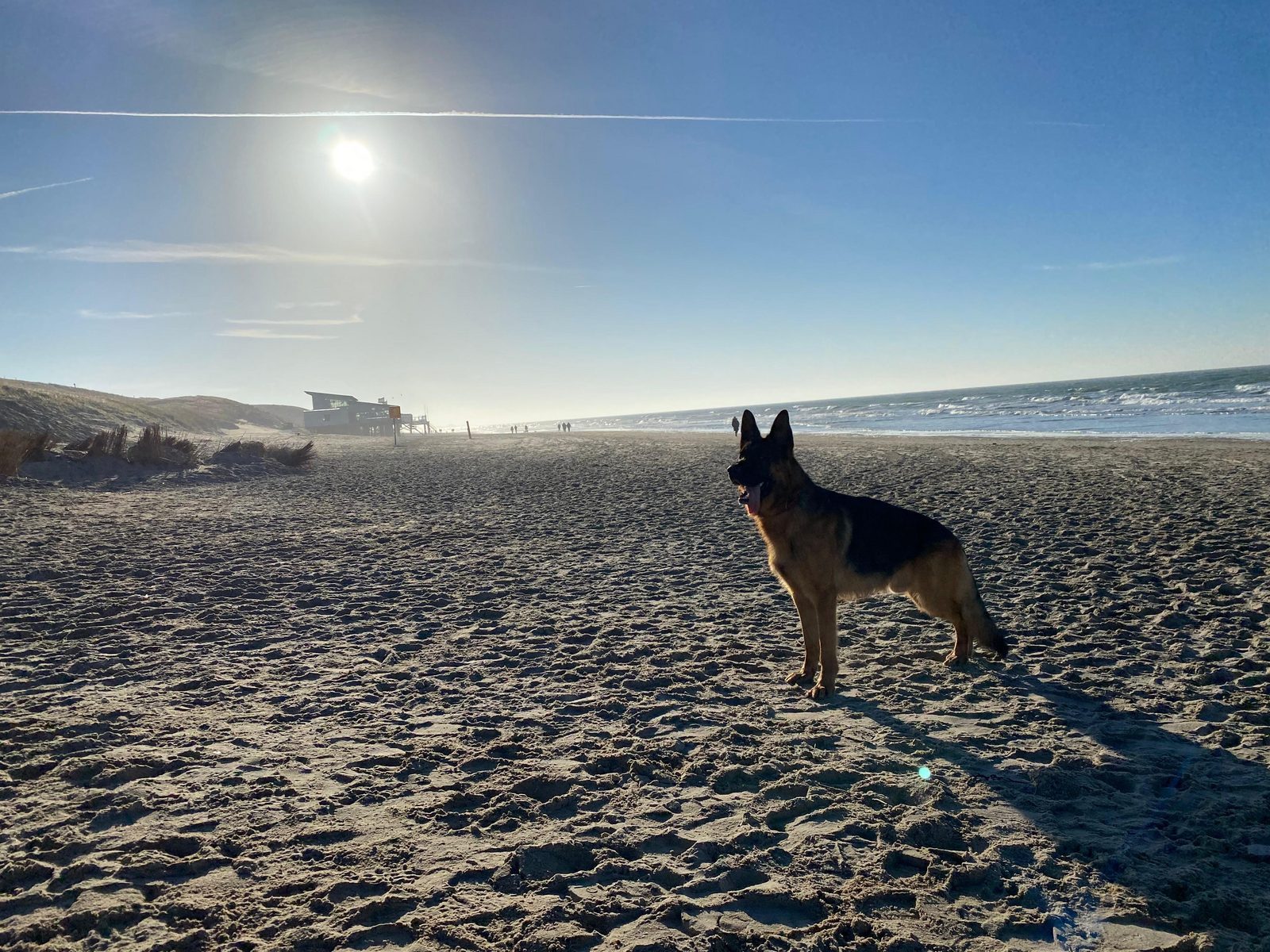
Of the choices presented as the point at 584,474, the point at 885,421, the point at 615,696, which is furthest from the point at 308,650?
the point at 885,421

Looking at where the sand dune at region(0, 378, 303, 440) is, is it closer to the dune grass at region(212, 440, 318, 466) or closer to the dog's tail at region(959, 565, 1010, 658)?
the dune grass at region(212, 440, 318, 466)

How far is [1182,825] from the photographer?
2807 mm

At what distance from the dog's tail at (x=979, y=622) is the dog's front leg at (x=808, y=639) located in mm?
1081

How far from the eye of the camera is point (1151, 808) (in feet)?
9.69

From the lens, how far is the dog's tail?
15.3 feet

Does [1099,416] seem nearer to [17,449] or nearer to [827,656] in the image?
[827,656]

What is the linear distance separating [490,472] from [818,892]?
19185 millimetres

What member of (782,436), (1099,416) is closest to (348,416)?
(1099,416)

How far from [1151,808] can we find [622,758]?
2437 mm

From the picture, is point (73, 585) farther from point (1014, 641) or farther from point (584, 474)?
point (584, 474)

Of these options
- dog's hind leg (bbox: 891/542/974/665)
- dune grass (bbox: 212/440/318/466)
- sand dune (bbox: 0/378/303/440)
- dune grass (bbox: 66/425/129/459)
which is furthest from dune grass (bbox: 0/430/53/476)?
dog's hind leg (bbox: 891/542/974/665)

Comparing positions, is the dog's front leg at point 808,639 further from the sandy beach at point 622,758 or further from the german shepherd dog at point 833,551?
the sandy beach at point 622,758

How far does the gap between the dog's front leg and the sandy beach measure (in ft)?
0.64

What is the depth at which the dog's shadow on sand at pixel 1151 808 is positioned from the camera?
7.72 ft
